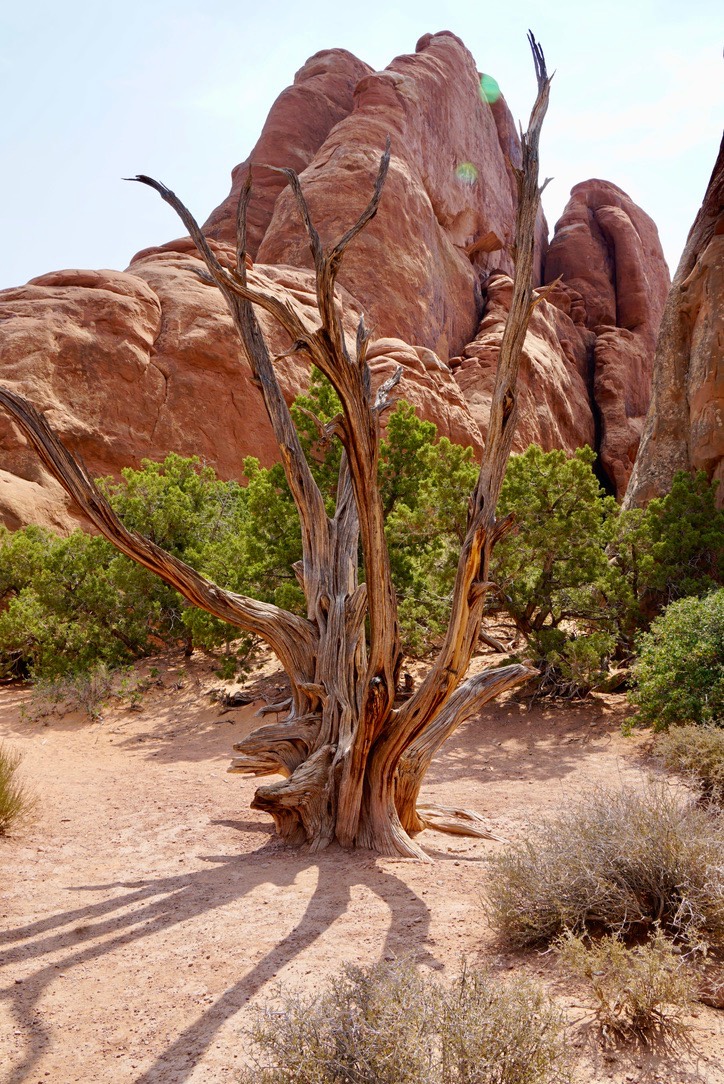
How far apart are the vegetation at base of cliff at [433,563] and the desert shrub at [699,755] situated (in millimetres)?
3734

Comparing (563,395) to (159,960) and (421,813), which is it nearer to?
(421,813)

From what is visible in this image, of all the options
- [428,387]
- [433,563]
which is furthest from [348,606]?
[428,387]

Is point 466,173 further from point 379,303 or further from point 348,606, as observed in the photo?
point 348,606

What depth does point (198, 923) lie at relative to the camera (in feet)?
13.3

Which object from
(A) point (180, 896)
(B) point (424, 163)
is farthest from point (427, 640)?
(B) point (424, 163)

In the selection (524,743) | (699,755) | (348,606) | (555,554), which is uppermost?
(555,554)

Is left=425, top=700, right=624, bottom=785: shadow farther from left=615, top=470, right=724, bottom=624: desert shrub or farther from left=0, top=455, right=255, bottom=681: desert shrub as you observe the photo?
left=0, top=455, right=255, bottom=681: desert shrub

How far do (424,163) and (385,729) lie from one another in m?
33.3

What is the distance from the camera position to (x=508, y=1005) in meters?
2.34

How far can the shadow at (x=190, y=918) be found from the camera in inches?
114

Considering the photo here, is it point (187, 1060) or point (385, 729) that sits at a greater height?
point (385, 729)

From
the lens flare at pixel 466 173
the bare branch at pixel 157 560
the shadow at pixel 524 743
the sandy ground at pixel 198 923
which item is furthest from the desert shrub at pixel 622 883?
the lens flare at pixel 466 173

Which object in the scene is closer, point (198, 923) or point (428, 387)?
point (198, 923)

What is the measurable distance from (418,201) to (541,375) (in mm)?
8978
